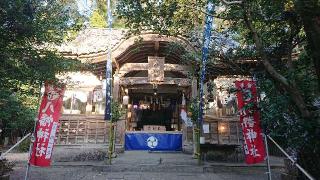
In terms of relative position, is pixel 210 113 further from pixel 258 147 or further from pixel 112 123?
pixel 258 147

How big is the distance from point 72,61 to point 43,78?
39.0 inches

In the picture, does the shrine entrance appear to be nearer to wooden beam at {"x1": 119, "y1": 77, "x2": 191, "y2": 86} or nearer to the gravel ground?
wooden beam at {"x1": 119, "y1": 77, "x2": 191, "y2": 86}

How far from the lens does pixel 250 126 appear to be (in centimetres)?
917

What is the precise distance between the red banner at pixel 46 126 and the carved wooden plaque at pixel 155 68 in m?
7.44

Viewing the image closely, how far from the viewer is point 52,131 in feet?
30.2

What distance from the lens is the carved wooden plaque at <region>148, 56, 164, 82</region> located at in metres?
16.5

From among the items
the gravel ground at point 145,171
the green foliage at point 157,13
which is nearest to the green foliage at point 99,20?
the gravel ground at point 145,171

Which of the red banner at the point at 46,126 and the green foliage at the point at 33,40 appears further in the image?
the red banner at the point at 46,126

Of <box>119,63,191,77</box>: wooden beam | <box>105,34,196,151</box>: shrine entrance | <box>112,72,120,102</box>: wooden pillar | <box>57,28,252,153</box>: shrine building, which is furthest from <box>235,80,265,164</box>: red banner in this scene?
<box>112,72,120,102</box>: wooden pillar

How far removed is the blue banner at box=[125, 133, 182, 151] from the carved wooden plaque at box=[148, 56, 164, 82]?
3238mm

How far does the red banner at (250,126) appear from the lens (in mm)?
8750

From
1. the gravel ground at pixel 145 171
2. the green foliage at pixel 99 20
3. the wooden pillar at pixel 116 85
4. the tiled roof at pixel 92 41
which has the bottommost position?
the gravel ground at pixel 145 171

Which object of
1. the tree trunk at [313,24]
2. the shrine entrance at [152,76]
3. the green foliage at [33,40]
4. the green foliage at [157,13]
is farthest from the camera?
the shrine entrance at [152,76]

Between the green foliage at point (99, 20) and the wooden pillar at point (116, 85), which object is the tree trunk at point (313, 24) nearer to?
the wooden pillar at point (116, 85)
